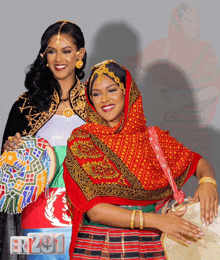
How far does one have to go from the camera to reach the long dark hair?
2844 millimetres

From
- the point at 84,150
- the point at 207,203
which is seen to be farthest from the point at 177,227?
the point at 84,150

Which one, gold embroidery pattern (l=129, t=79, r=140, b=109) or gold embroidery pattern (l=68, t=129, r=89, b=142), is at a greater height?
gold embroidery pattern (l=129, t=79, r=140, b=109)

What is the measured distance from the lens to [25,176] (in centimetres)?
257

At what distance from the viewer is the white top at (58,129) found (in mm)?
2750

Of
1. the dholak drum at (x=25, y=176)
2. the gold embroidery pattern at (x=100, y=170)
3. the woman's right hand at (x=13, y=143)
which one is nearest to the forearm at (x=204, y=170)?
the gold embroidery pattern at (x=100, y=170)

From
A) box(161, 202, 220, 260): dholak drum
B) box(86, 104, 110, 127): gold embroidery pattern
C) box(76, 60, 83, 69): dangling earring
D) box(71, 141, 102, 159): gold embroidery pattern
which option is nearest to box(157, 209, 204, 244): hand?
box(161, 202, 220, 260): dholak drum

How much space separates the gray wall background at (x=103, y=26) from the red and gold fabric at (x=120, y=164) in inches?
69.2

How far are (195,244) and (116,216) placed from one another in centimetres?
42

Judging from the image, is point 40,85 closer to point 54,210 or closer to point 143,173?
point 54,210

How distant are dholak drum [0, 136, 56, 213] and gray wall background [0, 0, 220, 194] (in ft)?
4.68

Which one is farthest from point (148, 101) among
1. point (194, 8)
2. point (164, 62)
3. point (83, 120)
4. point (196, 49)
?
point (83, 120)

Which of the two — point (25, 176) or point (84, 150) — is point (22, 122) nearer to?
point (25, 176)

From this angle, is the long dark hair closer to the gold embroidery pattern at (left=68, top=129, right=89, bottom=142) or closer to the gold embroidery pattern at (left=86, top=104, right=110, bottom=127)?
the gold embroidery pattern at (left=86, top=104, right=110, bottom=127)

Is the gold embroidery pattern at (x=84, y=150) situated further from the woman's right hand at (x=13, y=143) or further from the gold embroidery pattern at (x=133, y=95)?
the woman's right hand at (x=13, y=143)
